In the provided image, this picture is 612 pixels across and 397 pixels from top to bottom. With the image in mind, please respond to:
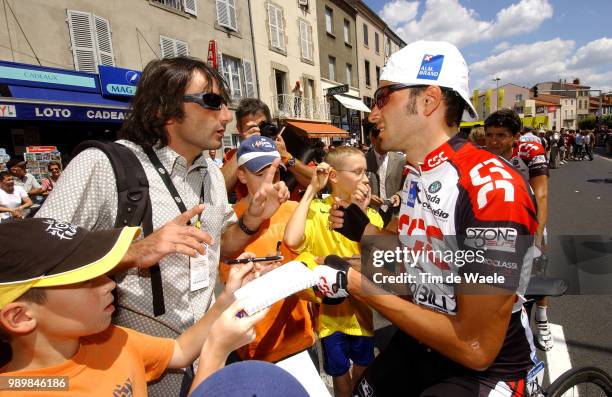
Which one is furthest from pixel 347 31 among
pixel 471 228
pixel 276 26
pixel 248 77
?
pixel 471 228

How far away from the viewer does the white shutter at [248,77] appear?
17094 millimetres

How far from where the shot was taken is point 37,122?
412 inches

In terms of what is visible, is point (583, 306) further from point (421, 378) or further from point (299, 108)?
point (299, 108)

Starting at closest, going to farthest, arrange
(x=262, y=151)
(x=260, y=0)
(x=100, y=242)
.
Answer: (x=100, y=242) < (x=262, y=151) < (x=260, y=0)

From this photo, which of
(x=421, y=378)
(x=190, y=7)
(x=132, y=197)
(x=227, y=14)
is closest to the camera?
(x=132, y=197)

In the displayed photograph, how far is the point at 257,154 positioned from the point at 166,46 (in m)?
12.9

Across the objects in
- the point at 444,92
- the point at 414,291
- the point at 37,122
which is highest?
the point at 37,122

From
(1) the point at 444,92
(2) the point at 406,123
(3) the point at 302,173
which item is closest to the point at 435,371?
(2) the point at 406,123

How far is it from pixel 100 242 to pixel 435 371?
1552 mm

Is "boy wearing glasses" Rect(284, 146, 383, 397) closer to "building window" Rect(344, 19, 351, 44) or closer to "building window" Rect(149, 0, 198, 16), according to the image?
"building window" Rect(149, 0, 198, 16)

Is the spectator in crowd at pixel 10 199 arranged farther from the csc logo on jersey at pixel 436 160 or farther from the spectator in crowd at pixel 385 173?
the csc logo on jersey at pixel 436 160

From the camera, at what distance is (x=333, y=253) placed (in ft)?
8.98

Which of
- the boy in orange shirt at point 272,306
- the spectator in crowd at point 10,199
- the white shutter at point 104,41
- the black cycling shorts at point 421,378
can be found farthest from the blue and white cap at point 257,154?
the white shutter at point 104,41

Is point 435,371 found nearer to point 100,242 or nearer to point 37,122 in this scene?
point 100,242
